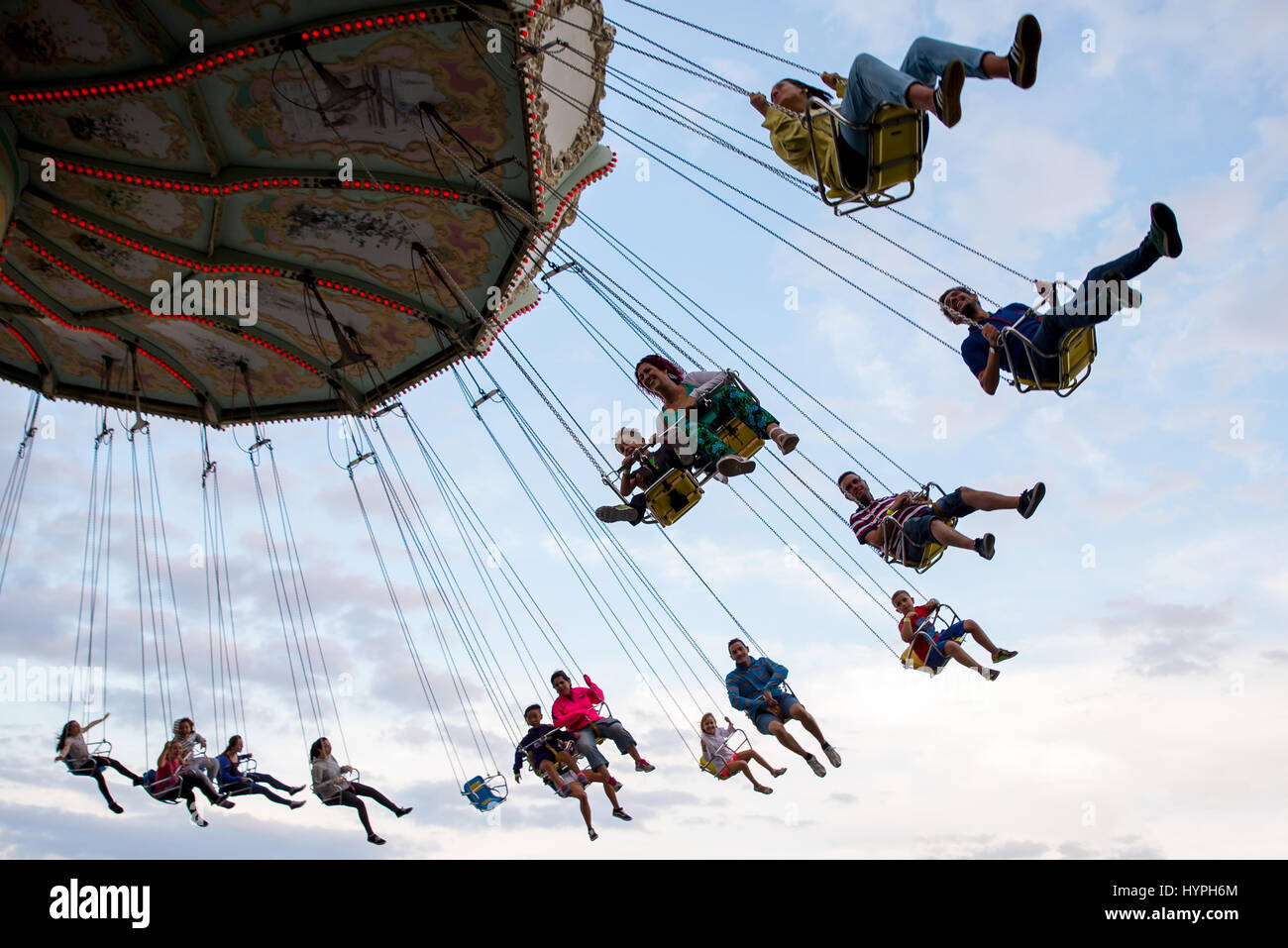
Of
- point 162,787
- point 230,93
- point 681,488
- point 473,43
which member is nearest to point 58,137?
point 230,93

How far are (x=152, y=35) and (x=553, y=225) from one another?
4197 millimetres

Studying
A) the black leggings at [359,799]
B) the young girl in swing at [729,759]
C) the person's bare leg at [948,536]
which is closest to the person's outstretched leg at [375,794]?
the black leggings at [359,799]

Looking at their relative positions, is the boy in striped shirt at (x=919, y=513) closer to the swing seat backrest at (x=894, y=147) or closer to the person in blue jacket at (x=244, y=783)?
the swing seat backrest at (x=894, y=147)

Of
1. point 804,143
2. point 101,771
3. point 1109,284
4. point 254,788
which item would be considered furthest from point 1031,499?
point 101,771

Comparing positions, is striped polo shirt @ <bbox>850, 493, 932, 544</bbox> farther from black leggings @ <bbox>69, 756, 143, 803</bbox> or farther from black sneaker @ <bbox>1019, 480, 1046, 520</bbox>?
black leggings @ <bbox>69, 756, 143, 803</bbox>

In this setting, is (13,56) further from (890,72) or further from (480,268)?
(890,72)

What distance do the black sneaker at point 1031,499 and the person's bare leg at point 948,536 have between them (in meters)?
0.70

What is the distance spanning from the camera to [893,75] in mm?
6312

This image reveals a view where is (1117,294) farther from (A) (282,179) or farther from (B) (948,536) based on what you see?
(A) (282,179)

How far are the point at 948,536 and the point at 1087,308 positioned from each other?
2466 mm

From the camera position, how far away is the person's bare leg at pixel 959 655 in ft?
32.1

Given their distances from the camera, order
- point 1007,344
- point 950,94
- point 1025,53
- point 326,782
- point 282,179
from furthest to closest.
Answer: point 326,782 < point 282,179 < point 1007,344 < point 950,94 < point 1025,53
